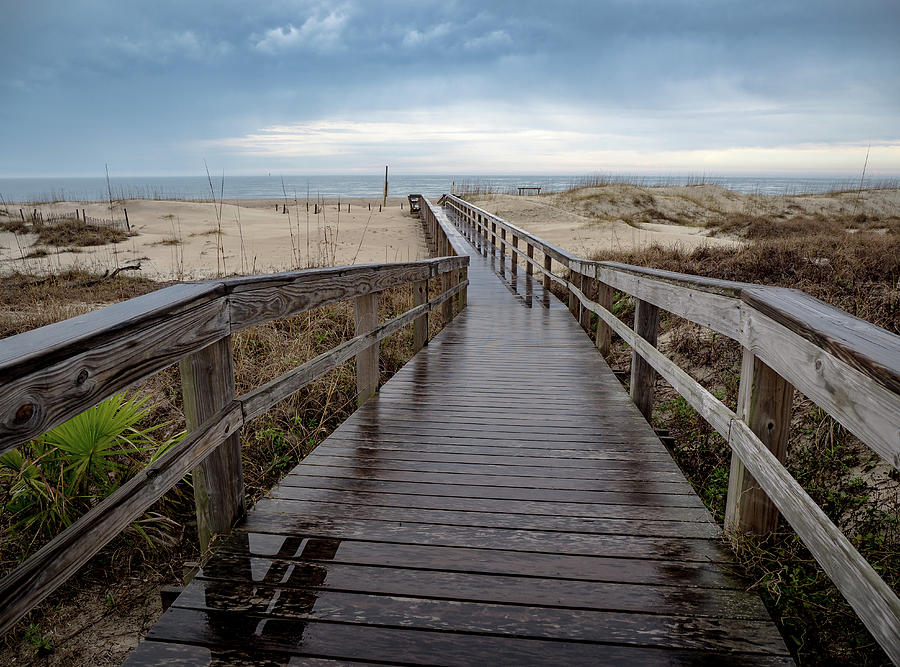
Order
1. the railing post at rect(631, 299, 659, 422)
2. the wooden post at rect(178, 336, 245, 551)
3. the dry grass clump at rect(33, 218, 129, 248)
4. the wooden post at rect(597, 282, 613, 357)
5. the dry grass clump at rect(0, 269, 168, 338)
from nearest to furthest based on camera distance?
1. the wooden post at rect(178, 336, 245, 551)
2. the railing post at rect(631, 299, 659, 422)
3. the wooden post at rect(597, 282, 613, 357)
4. the dry grass clump at rect(0, 269, 168, 338)
5. the dry grass clump at rect(33, 218, 129, 248)

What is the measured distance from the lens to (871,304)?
5.71m

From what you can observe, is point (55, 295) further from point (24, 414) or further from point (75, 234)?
point (75, 234)

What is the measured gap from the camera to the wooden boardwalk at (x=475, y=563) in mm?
1707

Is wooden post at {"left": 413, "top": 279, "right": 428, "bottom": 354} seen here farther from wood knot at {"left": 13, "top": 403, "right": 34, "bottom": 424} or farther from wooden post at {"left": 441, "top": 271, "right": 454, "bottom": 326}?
wood knot at {"left": 13, "top": 403, "right": 34, "bottom": 424}

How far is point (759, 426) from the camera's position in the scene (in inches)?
83.4

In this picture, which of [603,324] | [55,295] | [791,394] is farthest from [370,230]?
[791,394]

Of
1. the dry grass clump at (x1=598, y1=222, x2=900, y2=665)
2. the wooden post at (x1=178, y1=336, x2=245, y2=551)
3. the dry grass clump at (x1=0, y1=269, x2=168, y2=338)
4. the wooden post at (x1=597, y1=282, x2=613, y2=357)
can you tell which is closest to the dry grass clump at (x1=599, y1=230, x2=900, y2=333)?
the dry grass clump at (x1=598, y1=222, x2=900, y2=665)

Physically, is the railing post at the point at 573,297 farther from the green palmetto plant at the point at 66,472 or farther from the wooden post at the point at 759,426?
the green palmetto plant at the point at 66,472

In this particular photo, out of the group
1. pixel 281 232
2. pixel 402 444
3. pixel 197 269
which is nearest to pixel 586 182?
→ pixel 281 232

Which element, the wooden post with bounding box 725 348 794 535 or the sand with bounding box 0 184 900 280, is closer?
the wooden post with bounding box 725 348 794 535

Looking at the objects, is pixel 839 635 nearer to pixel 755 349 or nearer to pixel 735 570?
pixel 735 570

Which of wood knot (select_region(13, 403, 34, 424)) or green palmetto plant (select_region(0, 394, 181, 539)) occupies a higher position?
wood knot (select_region(13, 403, 34, 424))

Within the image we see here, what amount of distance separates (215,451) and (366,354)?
1976mm

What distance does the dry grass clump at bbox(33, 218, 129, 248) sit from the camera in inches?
714
